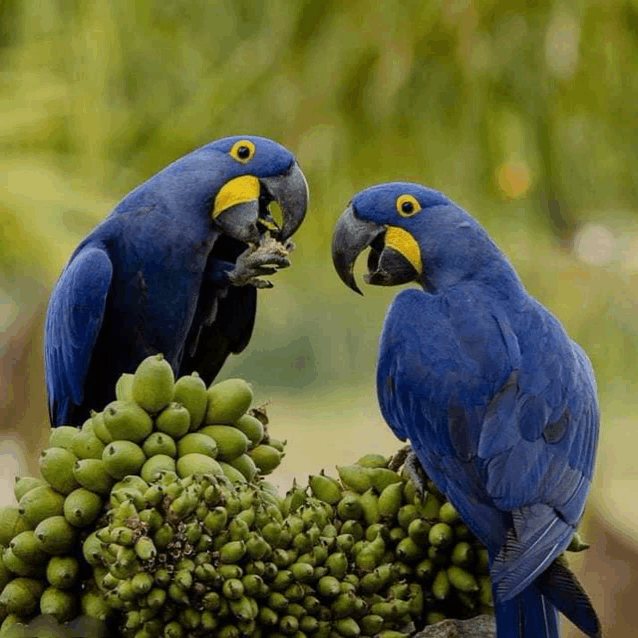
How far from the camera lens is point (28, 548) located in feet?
3.77

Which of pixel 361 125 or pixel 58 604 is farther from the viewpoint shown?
pixel 361 125

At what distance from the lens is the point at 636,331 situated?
3.05 meters

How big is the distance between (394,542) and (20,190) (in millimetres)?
2188

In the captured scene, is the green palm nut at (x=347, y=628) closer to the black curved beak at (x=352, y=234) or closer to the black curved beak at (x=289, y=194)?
the black curved beak at (x=352, y=234)

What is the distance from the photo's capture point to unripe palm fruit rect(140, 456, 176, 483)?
45.1 inches

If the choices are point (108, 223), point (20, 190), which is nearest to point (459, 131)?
point (20, 190)

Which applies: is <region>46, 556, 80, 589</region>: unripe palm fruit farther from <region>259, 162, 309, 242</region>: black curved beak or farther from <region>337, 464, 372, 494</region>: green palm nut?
<region>259, 162, 309, 242</region>: black curved beak

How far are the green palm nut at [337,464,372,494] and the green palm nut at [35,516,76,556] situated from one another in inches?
11.8

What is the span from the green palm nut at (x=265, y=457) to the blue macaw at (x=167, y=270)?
38 cm

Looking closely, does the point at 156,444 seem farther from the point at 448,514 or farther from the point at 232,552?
the point at 448,514

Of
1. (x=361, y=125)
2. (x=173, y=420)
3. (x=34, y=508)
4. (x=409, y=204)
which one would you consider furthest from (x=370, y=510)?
(x=361, y=125)

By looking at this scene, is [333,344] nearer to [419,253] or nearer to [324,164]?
[324,164]

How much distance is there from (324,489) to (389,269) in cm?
40

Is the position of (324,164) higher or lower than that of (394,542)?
higher
